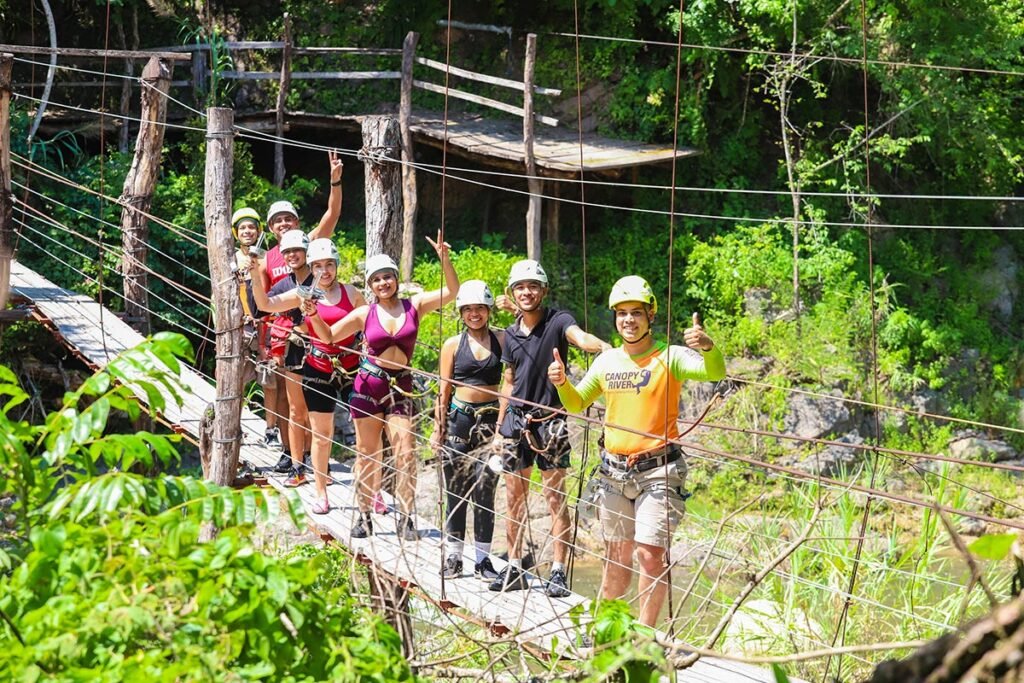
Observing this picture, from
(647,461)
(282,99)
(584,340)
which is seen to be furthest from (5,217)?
(282,99)

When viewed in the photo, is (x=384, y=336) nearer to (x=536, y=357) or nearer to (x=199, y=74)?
(x=536, y=357)

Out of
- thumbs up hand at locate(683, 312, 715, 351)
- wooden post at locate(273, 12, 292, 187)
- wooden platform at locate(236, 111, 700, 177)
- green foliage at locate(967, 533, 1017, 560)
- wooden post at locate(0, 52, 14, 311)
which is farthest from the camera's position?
wooden post at locate(273, 12, 292, 187)

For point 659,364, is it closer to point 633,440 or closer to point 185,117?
point 633,440

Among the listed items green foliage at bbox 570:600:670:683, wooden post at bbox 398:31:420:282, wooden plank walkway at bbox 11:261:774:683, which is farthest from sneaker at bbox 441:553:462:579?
wooden post at bbox 398:31:420:282

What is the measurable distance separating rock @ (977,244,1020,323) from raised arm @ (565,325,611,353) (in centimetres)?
834

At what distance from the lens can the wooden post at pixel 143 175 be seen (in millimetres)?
6883

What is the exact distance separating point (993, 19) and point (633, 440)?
8204 millimetres

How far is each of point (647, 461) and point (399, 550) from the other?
2.80ft

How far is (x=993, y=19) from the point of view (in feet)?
35.0

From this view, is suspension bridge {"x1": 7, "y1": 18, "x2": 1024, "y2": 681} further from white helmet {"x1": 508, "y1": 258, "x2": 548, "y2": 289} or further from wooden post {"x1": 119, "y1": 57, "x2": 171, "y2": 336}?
white helmet {"x1": 508, "y1": 258, "x2": 548, "y2": 289}

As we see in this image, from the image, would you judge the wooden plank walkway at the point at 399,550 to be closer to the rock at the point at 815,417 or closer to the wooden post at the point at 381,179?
the wooden post at the point at 381,179

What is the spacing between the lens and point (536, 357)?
416 centimetres

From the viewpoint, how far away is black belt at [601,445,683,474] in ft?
12.4

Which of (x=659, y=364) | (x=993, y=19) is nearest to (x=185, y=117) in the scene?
Answer: (x=993, y=19)
